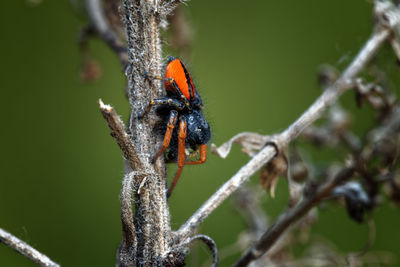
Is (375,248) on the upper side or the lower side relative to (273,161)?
lower

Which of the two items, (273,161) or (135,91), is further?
(273,161)

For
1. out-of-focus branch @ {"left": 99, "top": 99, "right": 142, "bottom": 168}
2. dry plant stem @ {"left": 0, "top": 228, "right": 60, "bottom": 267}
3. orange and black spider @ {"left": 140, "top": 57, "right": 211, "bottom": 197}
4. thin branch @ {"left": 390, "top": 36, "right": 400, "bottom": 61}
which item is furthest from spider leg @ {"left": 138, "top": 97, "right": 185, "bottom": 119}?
thin branch @ {"left": 390, "top": 36, "right": 400, "bottom": 61}

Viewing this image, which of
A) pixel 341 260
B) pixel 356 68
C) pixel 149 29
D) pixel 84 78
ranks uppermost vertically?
A: pixel 84 78

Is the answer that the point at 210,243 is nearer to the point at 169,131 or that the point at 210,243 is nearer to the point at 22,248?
the point at 169,131

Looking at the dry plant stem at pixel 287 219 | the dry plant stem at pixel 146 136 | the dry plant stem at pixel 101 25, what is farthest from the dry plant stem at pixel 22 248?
the dry plant stem at pixel 101 25

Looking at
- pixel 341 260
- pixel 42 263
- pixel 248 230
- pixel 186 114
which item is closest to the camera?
pixel 42 263

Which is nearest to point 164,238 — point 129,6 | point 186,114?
point 186,114

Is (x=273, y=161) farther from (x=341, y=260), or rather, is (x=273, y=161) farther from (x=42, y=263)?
(x=341, y=260)
